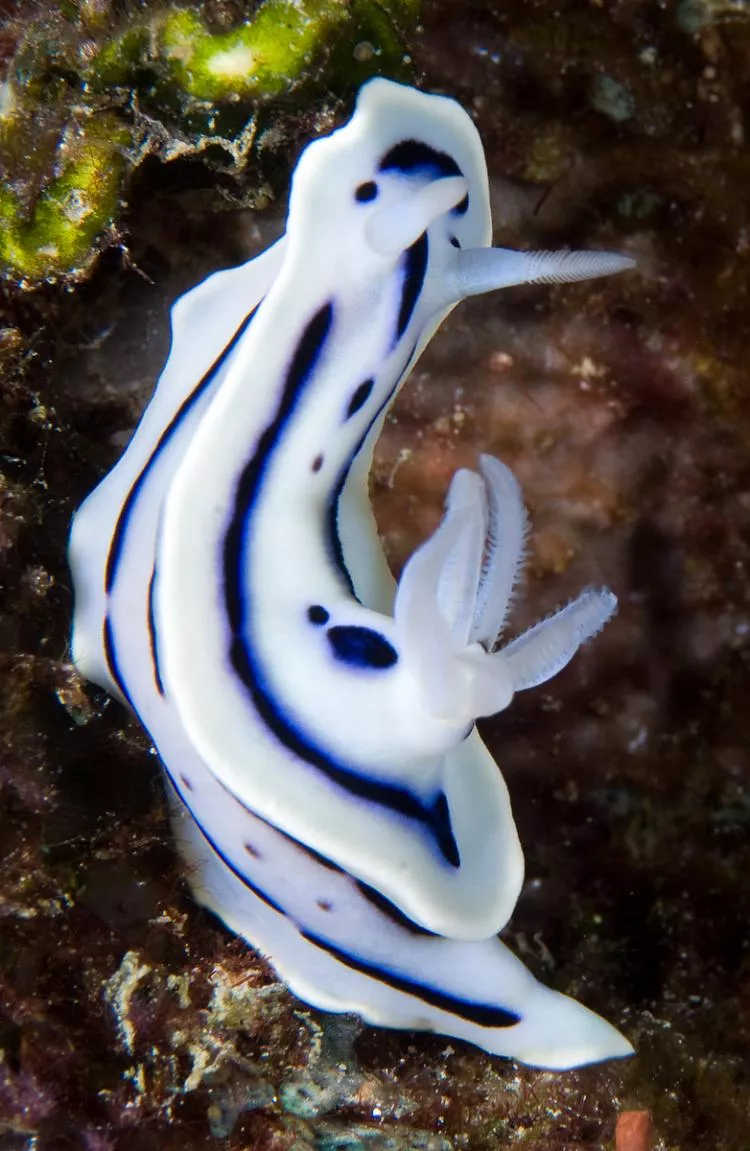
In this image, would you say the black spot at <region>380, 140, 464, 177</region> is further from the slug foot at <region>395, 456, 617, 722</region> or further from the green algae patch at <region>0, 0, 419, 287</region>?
the slug foot at <region>395, 456, 617, 722</region>

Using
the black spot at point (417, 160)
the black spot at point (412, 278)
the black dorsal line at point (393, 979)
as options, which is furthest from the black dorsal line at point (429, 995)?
the black spot at point (417, 160)

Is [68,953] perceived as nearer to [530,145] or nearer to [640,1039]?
[640,1039]

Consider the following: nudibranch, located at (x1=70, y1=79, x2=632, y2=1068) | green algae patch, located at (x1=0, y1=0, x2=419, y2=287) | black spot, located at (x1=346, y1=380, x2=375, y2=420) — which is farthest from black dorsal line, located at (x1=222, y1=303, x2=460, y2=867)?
green algae patch, located at (x1=0, y1=0, x2=419, y2=287)

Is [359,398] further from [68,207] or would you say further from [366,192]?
[68,207]

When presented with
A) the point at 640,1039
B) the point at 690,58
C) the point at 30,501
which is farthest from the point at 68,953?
the point at 690,58

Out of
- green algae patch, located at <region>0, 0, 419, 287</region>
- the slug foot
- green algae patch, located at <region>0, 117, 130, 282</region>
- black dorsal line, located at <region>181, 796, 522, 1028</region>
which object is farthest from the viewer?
black dorsal line, located at <region>181, 796, 522, 1028</region>

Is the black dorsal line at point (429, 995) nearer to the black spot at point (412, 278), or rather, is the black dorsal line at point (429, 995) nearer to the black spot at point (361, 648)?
the black spot at point (361, 648)

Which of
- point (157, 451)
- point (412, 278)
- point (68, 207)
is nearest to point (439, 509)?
point (412, 278)
